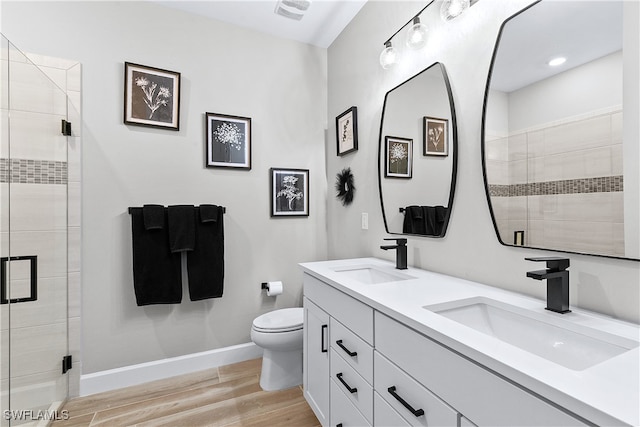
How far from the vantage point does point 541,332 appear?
0.89 meters

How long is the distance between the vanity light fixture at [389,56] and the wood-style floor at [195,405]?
209 cm

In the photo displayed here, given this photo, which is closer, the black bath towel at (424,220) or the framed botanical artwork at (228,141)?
the black bath towel at (424,220)

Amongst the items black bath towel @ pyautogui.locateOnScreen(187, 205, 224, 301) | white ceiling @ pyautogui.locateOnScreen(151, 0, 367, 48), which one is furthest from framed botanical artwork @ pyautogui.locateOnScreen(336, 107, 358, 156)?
black bath towel @ pyautogui.locateOnScreen(187, 205, 224, 301)

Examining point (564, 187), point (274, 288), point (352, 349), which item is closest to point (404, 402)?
point (352, 349)

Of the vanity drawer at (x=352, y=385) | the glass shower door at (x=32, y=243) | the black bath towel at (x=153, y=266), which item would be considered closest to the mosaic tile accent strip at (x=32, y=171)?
the glass shower door at (x=32, y=243)

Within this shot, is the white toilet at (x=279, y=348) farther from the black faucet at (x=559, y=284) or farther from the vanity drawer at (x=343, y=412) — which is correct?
the black faucet at (x=559, y=284)

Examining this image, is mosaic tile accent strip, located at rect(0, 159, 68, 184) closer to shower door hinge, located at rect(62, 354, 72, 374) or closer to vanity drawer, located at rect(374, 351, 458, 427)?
shower door hinge, located at rect(62, 354, 72, 374)

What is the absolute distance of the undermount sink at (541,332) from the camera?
2.49 feet

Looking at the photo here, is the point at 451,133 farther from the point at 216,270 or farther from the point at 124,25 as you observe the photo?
the point at 124,25

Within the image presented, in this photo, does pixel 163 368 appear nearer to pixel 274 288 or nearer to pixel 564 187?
pixel 274 288

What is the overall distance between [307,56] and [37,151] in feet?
6.67

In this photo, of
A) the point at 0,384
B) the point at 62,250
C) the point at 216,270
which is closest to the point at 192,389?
the point at 216,270

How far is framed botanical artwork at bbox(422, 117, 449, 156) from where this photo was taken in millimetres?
1443

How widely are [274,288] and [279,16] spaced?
2.09m
